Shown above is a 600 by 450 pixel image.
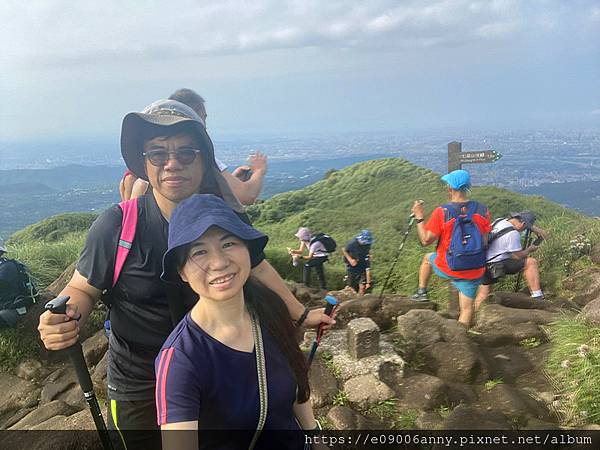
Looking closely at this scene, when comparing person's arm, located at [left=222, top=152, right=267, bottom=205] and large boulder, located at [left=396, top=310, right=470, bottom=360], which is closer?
person's arm, located at [left=222, top=152, right=267, bottom=205]

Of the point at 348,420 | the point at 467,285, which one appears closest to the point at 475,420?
the point at 348,420

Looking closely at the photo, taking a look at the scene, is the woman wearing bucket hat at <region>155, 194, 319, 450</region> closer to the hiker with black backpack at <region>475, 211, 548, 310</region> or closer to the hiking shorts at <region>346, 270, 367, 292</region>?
the hiker with black backpack at <region>475, 211, 548, 310</region>

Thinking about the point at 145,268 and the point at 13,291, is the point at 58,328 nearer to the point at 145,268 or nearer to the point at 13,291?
the point at 145,268

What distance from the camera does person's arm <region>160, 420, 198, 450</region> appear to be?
4.69 feet

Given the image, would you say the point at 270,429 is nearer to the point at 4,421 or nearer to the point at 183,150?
the point at 183,150

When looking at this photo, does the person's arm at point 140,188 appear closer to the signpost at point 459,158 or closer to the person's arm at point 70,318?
the person's arm at point 70,318

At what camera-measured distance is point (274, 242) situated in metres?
10.2

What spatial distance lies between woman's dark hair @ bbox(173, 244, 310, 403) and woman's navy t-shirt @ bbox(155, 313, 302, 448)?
0.20ft

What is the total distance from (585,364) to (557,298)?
3.38 metres

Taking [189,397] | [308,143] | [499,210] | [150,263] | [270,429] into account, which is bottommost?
[499,210]

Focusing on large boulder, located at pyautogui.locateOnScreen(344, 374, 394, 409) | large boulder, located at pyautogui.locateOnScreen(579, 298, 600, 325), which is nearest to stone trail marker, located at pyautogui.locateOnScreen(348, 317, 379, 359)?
large boulder, located at pyautogui.locateOnScreen(344, 374, 394, 409)

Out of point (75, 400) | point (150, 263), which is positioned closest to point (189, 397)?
point (150, 263)

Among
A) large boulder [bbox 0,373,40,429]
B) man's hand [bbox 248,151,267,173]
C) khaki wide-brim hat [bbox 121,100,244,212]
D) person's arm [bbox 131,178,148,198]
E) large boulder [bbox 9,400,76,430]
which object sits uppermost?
khaki wide-brim hat [bbox 121,100,244,212]

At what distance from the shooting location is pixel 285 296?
6.37 feet
